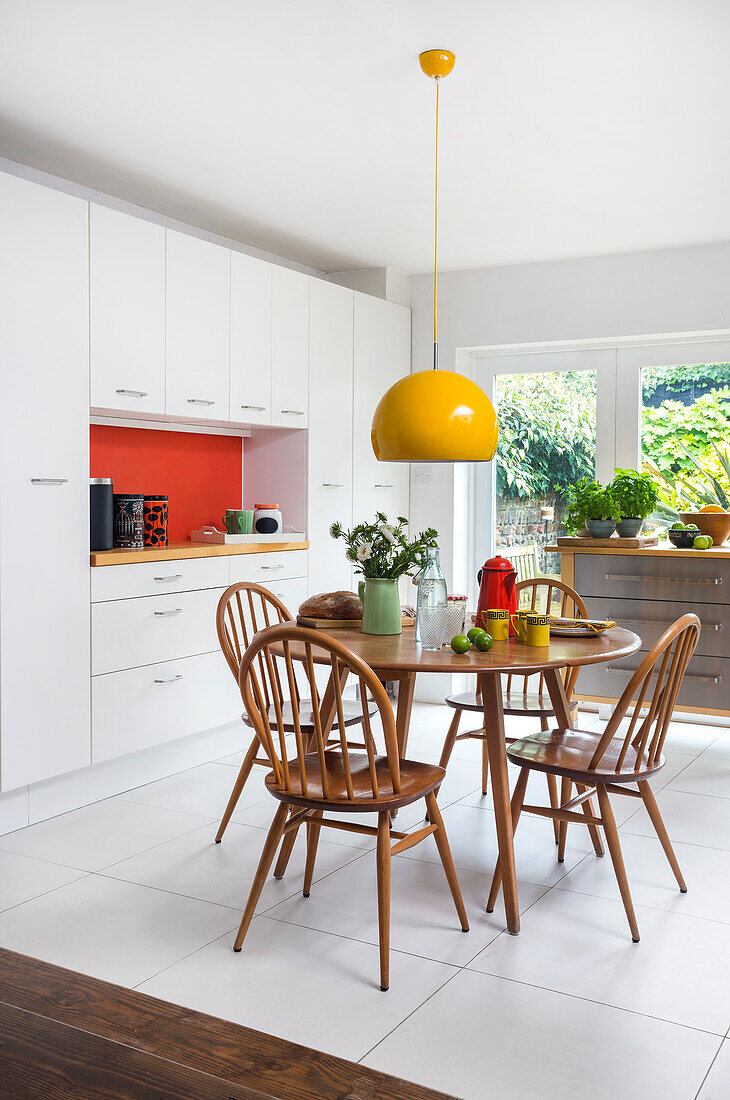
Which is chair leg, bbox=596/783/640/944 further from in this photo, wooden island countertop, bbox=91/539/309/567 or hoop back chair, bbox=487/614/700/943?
wooden island countertop, bbox=91/539/309/567

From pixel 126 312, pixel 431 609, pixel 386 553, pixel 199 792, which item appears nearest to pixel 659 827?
pixel 431 609

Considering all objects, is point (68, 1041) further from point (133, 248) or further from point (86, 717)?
point (133, 248)

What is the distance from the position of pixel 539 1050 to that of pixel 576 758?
0.86m

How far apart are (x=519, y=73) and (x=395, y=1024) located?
2647mm

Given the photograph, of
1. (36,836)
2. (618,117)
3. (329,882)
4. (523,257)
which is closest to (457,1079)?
(329,882)

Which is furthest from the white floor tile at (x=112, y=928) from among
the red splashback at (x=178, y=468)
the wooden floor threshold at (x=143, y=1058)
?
the red splashback at (x=178, y=468)

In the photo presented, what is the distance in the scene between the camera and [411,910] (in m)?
2.72

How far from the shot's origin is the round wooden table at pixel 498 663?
8.14 feet

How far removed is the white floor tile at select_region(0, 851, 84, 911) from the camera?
9.17 ft

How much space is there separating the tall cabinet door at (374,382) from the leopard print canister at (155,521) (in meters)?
1.35

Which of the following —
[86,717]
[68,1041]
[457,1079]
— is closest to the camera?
[68,1041]

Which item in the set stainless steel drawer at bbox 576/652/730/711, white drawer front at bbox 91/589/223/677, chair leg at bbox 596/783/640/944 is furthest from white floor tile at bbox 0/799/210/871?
stainless steel drawer at bbox 576/652/730/711

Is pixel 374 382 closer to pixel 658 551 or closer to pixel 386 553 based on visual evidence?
pixel 658 551

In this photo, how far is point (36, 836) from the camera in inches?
130
